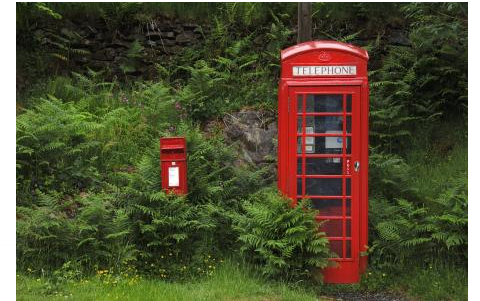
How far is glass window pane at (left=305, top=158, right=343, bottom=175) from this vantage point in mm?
6617

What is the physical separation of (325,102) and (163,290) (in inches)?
109

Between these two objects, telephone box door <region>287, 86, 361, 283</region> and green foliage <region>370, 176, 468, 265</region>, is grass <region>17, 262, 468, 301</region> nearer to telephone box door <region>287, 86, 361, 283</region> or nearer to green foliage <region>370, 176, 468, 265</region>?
green foliage <region>370, 176, 468, 265</region>

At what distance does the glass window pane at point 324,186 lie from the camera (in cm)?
665

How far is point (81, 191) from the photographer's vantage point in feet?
26.4

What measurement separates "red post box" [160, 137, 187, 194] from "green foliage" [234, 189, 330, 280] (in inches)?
36.1

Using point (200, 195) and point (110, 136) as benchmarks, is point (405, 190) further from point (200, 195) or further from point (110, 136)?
point (110, 136)

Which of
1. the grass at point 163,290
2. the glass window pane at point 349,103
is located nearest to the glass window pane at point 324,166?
the glass window pane at point 349,103

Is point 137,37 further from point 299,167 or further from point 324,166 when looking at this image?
point 324,166

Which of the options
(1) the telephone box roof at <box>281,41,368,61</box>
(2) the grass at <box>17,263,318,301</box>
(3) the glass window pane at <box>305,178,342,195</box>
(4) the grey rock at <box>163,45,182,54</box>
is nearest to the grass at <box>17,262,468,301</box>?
(2) the grass at <box>17,263,318,301</box>

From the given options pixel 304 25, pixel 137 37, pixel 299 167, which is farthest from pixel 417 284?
pixel 137 37

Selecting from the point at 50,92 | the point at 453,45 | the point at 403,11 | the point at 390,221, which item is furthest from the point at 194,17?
the point at 390,221

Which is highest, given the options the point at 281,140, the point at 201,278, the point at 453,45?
the point at 453,45

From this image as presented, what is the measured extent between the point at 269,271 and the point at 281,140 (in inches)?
59.4

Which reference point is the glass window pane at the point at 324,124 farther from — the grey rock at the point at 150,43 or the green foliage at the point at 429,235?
the grey rock at the point at 150,43
